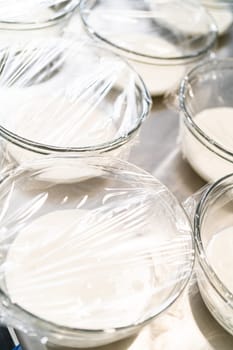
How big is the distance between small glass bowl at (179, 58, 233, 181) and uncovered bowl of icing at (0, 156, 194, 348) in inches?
4.9

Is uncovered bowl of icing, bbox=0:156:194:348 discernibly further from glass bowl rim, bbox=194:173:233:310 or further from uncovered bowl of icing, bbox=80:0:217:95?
uncovered bowl of icing, bbox=80:0:217:95

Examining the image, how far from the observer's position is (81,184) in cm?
83

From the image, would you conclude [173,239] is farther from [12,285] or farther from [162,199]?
[12,285]

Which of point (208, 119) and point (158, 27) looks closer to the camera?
point (208, 119)

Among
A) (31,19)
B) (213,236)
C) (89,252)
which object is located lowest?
(213,236)

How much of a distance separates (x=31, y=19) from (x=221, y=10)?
52 cm

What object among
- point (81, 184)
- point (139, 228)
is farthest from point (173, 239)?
point (81, 184)

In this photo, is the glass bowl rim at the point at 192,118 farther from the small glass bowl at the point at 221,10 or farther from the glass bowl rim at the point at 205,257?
the small glass bowl at the point at 221,10

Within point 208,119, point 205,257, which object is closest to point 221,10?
point 208,119

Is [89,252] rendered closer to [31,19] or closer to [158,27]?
[31,19]

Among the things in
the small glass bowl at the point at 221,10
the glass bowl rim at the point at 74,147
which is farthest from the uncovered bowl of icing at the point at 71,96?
the small glass bowl at the point at 221,10

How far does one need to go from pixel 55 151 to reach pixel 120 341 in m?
0.27

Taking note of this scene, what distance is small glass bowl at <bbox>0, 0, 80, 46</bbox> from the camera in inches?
36.5

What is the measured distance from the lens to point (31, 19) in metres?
0.96
